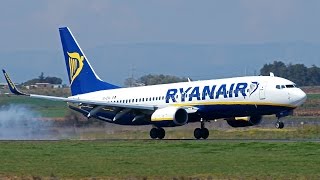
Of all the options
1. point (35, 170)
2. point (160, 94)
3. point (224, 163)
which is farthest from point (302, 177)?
point (160, 94)

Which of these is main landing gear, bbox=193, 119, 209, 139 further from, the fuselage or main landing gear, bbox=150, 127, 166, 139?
main landing gear, bbox=150, 127, 166, 139

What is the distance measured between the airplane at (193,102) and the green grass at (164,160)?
7.58m

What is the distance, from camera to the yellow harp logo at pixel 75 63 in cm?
7219

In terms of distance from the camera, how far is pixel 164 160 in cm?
4228

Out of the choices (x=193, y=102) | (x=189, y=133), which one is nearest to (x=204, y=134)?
(x=193, y=102)

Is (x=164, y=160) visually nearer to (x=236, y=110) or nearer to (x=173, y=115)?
(x=236, y=110)

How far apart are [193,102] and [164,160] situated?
20.9 metres

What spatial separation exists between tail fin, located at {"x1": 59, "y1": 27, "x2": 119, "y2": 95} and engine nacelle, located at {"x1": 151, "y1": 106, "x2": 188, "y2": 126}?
844 cm

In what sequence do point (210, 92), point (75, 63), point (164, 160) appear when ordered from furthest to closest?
point (75, 63) → point (210, 92) → point (164, 160)

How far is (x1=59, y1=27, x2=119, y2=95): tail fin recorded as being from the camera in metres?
71.1

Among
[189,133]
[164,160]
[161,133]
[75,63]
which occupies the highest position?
[75,63]

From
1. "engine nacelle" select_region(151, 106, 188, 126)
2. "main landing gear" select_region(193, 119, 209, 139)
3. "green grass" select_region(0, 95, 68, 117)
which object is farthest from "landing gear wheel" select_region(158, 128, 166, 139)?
"green grass" select_region(0, 95, 68, 117)

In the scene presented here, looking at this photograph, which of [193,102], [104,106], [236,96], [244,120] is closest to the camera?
[236,96]

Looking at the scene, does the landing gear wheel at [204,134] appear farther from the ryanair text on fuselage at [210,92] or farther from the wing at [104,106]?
the ryanair text on fuselage at [210,92]
